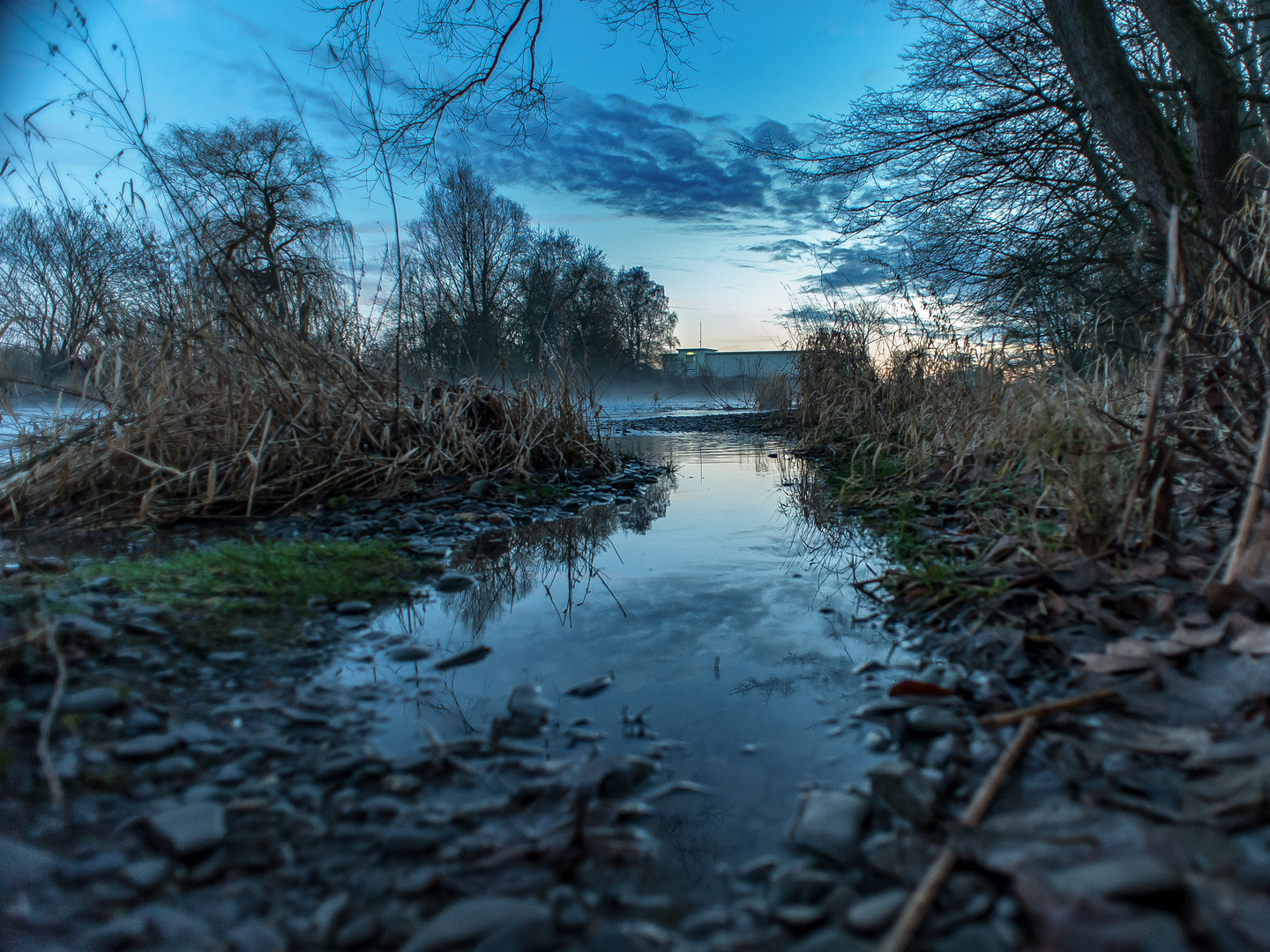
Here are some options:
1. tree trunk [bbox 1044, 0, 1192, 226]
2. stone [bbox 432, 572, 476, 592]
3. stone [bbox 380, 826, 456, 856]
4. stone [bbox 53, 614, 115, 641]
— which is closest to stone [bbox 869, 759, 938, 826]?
stone [bbox 380, 826, 456, 856]

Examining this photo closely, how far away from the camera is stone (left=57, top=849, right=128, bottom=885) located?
3.18 ft

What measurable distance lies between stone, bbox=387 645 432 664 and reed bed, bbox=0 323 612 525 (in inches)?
85.5

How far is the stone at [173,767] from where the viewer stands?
126 centimetres

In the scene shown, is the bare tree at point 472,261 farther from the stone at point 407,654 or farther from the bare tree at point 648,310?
the bare tree at point 648,310

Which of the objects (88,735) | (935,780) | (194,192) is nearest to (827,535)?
(935,780)

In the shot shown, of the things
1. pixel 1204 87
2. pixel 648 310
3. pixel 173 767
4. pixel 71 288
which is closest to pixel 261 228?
pixel 71 288

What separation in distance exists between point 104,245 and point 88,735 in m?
4.37

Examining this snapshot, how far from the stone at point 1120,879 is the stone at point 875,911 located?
0.70 feet

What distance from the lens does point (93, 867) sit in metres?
0.99

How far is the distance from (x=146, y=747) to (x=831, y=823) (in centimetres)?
133

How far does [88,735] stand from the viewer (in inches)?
52.5

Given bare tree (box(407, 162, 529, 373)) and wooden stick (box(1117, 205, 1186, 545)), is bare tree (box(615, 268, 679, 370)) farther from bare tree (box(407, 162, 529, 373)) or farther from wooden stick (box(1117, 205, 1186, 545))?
wooden stick (box(1117, 205, 1186, 545))

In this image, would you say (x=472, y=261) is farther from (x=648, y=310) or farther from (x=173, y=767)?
(x=648, y=310)

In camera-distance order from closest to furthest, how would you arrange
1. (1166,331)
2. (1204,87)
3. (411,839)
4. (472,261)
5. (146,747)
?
(411,839), (146,747), (1166,331), (1204,87), (472,261)
